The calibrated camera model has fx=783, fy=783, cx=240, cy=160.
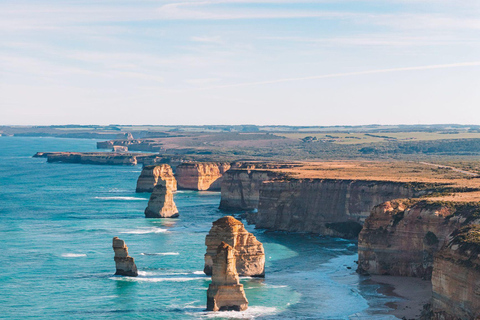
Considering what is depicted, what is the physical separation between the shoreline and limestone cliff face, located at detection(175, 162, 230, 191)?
3886 inches

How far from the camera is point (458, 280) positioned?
46.9m

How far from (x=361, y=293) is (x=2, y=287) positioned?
98.5ft

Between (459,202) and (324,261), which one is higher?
(459,202)

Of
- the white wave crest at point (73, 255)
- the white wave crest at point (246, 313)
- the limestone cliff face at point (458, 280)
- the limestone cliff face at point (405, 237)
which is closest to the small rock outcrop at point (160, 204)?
the white wave crest at point (73, 255)

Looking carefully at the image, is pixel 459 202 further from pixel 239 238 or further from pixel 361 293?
pixel 239 238

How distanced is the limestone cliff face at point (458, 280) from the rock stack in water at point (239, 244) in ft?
66.4

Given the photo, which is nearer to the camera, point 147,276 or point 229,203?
point 147,276

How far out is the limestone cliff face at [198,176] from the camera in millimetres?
166863

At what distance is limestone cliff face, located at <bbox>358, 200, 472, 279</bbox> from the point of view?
2694 inches

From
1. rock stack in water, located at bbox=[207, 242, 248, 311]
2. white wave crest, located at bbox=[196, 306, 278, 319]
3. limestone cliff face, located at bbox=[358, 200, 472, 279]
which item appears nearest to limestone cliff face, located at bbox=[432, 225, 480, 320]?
white wave crest, located at bbox=[196, 306, 278, 319]

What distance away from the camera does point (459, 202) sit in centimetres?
7162

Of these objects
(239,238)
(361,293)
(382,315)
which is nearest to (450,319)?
(382,315)

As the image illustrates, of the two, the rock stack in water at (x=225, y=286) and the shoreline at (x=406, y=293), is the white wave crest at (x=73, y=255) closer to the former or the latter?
the rock stack in water at (x=225, y=286)

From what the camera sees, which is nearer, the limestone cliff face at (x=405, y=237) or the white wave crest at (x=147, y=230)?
the limestone cliff face at (x=405, y=237)
